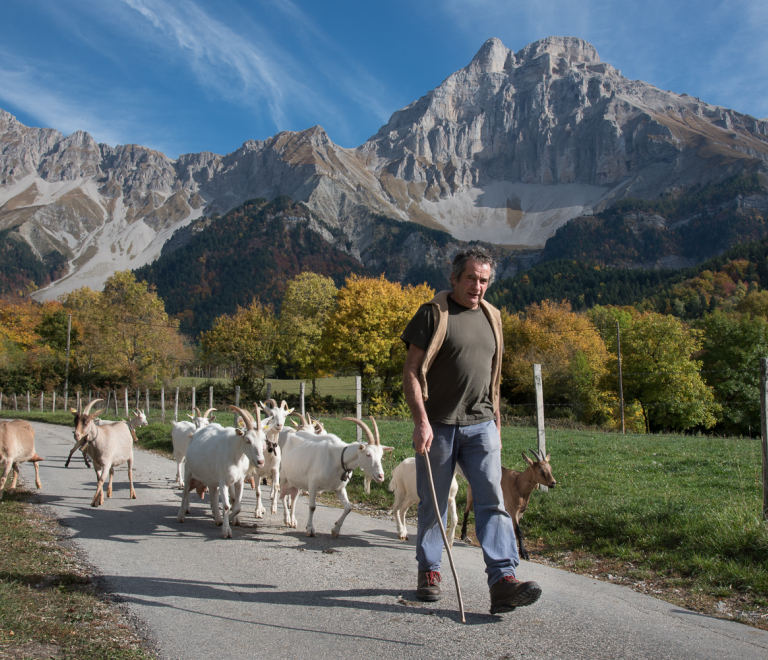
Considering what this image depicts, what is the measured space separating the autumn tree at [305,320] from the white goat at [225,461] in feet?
126

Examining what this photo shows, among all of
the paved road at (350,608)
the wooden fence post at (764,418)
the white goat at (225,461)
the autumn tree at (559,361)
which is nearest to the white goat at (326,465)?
the paved road at (350,608)

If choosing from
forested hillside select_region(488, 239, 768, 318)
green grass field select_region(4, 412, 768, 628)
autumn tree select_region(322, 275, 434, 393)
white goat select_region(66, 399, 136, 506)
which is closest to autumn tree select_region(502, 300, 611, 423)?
autumn tree select_region(322, 275, 434, 393)

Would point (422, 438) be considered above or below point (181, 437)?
above

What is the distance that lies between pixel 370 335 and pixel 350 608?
36.2 meters

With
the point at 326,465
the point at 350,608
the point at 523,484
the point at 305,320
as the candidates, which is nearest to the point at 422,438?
the point at 350,608

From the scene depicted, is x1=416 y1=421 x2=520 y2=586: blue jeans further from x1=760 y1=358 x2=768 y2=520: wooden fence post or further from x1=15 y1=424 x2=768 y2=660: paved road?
x1=760 y1=358 x2=768 y2=520: wooden fence post

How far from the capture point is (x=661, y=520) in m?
6.97

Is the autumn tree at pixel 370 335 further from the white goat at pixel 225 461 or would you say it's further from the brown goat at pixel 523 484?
the brown goat at pixel 523 484

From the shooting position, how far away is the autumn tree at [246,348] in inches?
2260

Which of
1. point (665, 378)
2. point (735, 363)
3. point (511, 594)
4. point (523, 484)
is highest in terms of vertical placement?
point (735, 363)

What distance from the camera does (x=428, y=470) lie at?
→ 14.5 feet

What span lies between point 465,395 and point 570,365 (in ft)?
169

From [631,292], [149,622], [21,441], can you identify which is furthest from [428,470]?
[631,292]

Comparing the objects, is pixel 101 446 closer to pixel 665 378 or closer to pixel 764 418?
pixel 764 418
